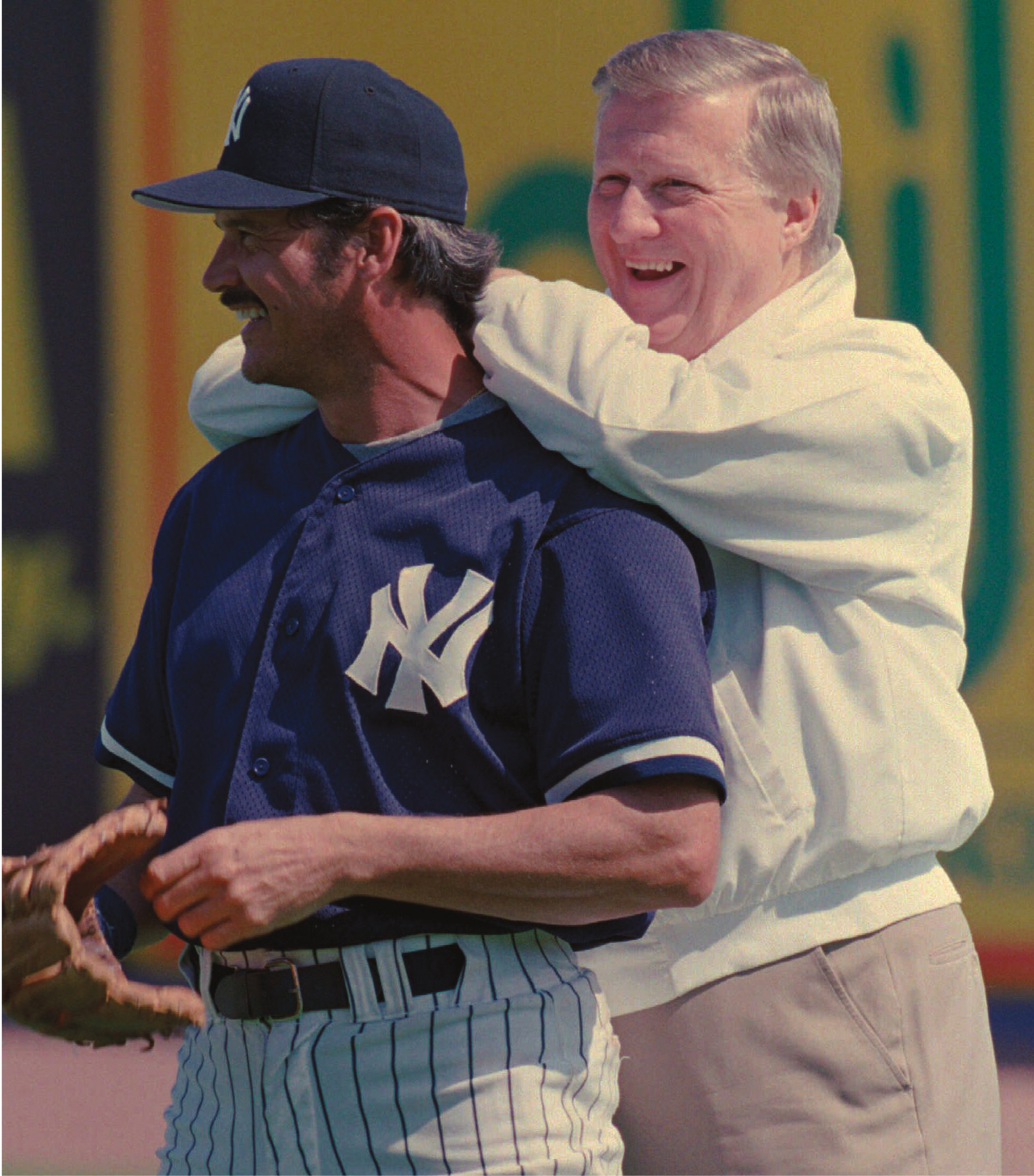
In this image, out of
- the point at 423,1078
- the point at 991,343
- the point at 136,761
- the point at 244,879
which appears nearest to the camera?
the point at 244,879

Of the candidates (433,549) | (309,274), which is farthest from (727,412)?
(309,274)

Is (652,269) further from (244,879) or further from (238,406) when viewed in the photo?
(244,879)

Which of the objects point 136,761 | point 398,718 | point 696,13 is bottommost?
point 136,761

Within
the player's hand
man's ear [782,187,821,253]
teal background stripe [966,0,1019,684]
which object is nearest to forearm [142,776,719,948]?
the player's hand

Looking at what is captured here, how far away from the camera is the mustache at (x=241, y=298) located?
70.4 inches

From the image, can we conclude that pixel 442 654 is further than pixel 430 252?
No

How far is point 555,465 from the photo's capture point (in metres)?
1.74

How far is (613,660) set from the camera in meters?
1.58

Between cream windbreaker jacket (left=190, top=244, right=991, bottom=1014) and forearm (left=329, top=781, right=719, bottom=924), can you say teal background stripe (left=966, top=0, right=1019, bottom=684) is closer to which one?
cream windbreaker jacket (left=190, top=244, right=991, bottom=1014)

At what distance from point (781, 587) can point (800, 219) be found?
0.56 m

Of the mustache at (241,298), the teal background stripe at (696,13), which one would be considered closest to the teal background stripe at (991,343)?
the teal background stripe at (696,13)

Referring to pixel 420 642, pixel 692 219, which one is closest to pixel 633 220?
pixel 692 219

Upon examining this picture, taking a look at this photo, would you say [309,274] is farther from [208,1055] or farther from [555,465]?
[208,1055]

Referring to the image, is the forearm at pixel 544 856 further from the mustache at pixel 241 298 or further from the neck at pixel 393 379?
the mustache at pixel 241 298
